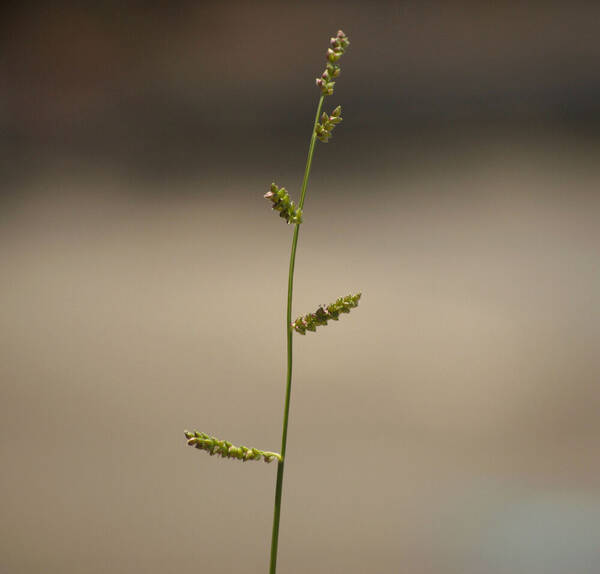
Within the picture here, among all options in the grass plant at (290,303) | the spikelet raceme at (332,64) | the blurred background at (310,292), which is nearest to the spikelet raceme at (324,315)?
the grass plant at (290,303)

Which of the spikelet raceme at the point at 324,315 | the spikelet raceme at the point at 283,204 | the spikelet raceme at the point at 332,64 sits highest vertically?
the spikelet raceme at the point at 332,64

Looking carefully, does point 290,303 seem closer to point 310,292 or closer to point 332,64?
point 332,64

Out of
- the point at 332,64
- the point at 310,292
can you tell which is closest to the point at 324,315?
the point at 332,64

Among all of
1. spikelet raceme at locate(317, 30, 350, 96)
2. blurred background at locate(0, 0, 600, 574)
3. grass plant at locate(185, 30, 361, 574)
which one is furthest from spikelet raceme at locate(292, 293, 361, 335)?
blurred background at locate(0, 0, 600, 574)

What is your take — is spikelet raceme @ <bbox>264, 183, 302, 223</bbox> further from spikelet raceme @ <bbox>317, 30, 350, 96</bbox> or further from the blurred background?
the blurred background

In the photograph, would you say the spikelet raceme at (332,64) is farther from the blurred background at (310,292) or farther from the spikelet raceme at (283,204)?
the blurred background at (310,292)

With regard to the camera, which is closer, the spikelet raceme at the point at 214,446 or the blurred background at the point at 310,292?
the spikelet raceme at the point at 214,446

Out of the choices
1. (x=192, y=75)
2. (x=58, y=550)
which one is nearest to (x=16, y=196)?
(x=192, y=75)

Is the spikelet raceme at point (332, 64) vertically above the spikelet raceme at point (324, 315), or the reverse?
the spikelet raceme at point (332, 64)

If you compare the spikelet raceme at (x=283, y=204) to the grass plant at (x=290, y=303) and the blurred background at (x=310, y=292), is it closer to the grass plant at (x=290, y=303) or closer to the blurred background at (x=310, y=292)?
the grass plant at (x=290, y=303)
